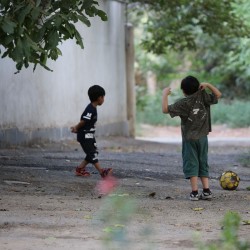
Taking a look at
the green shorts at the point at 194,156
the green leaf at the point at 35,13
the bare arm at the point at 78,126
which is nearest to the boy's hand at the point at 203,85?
the green shorts at the point at 194,156

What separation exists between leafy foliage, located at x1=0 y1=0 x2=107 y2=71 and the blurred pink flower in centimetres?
176

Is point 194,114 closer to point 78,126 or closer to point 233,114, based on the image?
point 78,126

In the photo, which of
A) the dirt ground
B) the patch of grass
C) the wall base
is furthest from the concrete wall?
the patch of grass

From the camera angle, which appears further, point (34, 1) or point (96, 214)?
point (34, 1)

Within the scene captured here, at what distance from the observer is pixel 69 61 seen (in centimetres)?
1994

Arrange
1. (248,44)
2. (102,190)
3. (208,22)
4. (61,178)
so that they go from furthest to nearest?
1. (248,44)
2. (208,22)
3. (61,178)
4. (102,190)

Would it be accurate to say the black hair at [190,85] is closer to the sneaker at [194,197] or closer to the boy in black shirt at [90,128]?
the sneaker at [194,197]

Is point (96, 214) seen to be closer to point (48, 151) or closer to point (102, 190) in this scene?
point (102, 190)

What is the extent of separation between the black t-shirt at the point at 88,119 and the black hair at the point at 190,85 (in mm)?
2091

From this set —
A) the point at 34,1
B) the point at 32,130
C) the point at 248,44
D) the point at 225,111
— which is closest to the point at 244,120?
the point at 225,111

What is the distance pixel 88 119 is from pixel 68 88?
827 centimetres

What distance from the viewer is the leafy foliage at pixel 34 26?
8.91 m

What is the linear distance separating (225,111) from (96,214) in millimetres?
28572

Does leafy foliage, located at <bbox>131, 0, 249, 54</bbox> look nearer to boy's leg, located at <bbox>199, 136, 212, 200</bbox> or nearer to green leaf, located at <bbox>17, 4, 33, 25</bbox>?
boy's leg, located at <bbox>199, 136, 212, 200</bbox>
